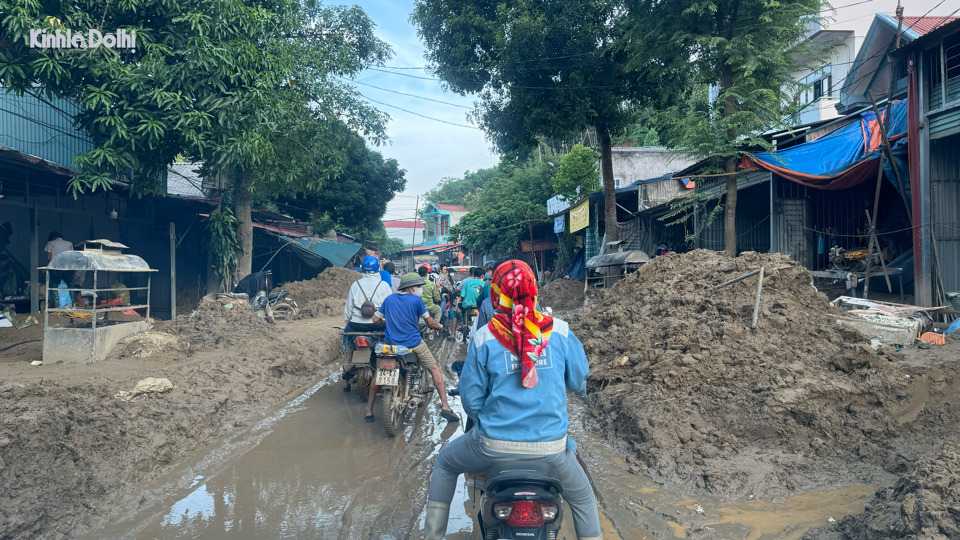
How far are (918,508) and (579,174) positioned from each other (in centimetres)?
2549

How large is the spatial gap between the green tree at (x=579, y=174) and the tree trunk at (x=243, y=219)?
1548 cm

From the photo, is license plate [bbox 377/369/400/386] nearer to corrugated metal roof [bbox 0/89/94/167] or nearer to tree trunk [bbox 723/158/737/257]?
tree trunk [bbox 723/158/737/257]

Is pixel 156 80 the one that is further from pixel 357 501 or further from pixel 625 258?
pixel 625 258

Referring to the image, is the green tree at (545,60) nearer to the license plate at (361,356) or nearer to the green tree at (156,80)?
the green tree at (156,80)

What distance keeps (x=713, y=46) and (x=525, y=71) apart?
7173 millimetres

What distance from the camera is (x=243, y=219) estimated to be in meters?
17.8

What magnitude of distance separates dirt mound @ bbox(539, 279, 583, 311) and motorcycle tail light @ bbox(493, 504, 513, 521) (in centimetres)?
1730

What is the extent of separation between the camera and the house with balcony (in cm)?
7238

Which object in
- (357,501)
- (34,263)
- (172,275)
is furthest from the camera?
(172,275)

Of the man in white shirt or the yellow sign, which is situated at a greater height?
the yellow sign

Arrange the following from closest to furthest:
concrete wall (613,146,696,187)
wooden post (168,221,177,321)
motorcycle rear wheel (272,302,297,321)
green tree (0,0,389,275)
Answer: green tree (0,0,389,275) → wooden post (168,221,177,321) → motorcycle rear wheel (272,302,297,321) → concrete wall (613,146,696,187)


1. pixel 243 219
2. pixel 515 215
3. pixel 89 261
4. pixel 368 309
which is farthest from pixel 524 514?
pixel 515 215

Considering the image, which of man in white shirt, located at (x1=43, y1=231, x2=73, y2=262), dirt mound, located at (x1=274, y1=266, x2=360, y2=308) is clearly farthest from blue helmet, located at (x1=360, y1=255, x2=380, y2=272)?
dirt mound, located at (x1=274, y1=266, x2=360, y2=308)

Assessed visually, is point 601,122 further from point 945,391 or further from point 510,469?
point 510,469
